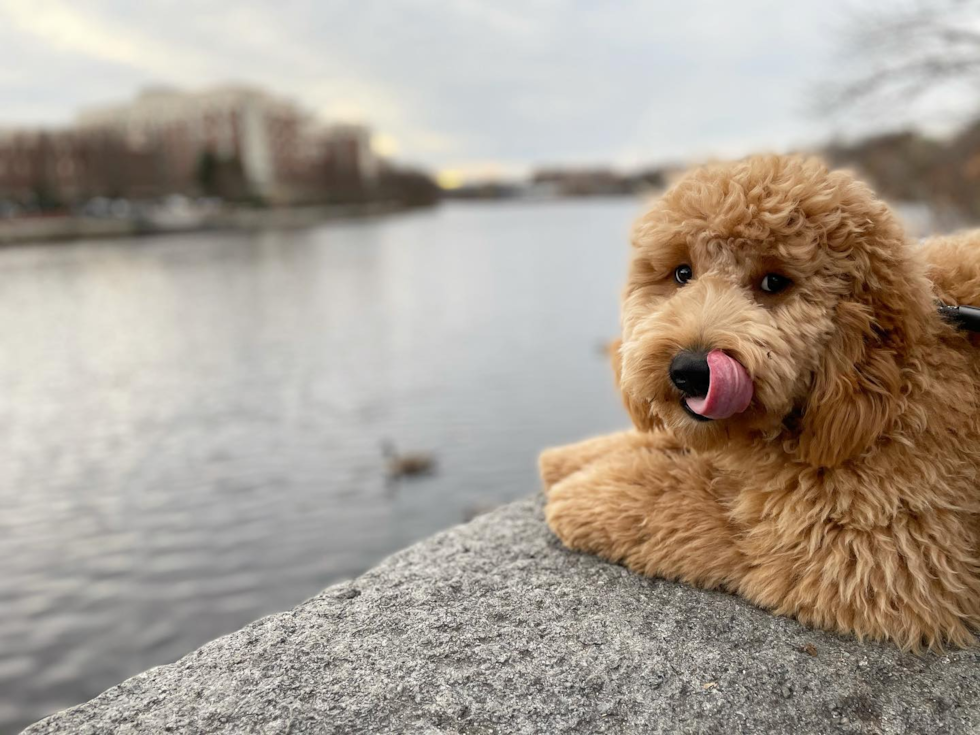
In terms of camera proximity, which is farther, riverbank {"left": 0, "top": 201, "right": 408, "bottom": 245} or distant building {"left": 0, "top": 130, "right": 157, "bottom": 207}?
distant building {"left": 0, "top": 130, "right": 157, "bottom": 207}

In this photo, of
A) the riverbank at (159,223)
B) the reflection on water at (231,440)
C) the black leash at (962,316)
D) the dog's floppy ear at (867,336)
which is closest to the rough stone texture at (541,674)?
the dog's floppy ear at (867,336)

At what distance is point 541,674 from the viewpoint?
2.16 metres

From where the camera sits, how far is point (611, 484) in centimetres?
270

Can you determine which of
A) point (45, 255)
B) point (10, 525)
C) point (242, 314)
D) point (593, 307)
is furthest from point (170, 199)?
point (10, 525)

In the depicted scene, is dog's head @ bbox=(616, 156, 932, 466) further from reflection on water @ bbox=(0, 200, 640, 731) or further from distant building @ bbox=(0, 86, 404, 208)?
distant building @ bbox=(0, 86, 404, 208)

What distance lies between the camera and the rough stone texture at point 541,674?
6.64 ft

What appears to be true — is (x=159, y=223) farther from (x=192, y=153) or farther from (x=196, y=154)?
(x=192, y=153)

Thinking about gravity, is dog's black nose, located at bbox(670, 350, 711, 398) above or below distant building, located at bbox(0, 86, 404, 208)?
below

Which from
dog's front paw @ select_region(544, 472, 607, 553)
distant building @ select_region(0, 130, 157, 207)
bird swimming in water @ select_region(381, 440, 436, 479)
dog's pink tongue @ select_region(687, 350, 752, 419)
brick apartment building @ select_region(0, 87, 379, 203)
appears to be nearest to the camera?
dog's pink tongue @ select_region(687, 350, 752, 419)

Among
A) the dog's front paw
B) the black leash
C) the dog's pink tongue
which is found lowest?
the dog's front paw

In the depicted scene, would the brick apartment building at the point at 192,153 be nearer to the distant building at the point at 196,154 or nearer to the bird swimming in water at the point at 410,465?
the distant building at the point at 196,154

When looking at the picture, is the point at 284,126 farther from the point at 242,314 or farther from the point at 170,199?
the point at 242,314

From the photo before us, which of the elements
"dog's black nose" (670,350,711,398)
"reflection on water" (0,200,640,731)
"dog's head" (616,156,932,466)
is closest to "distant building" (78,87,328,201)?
"reflection on water" (0,200,640,731)

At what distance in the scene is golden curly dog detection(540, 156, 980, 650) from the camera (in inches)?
84.0
